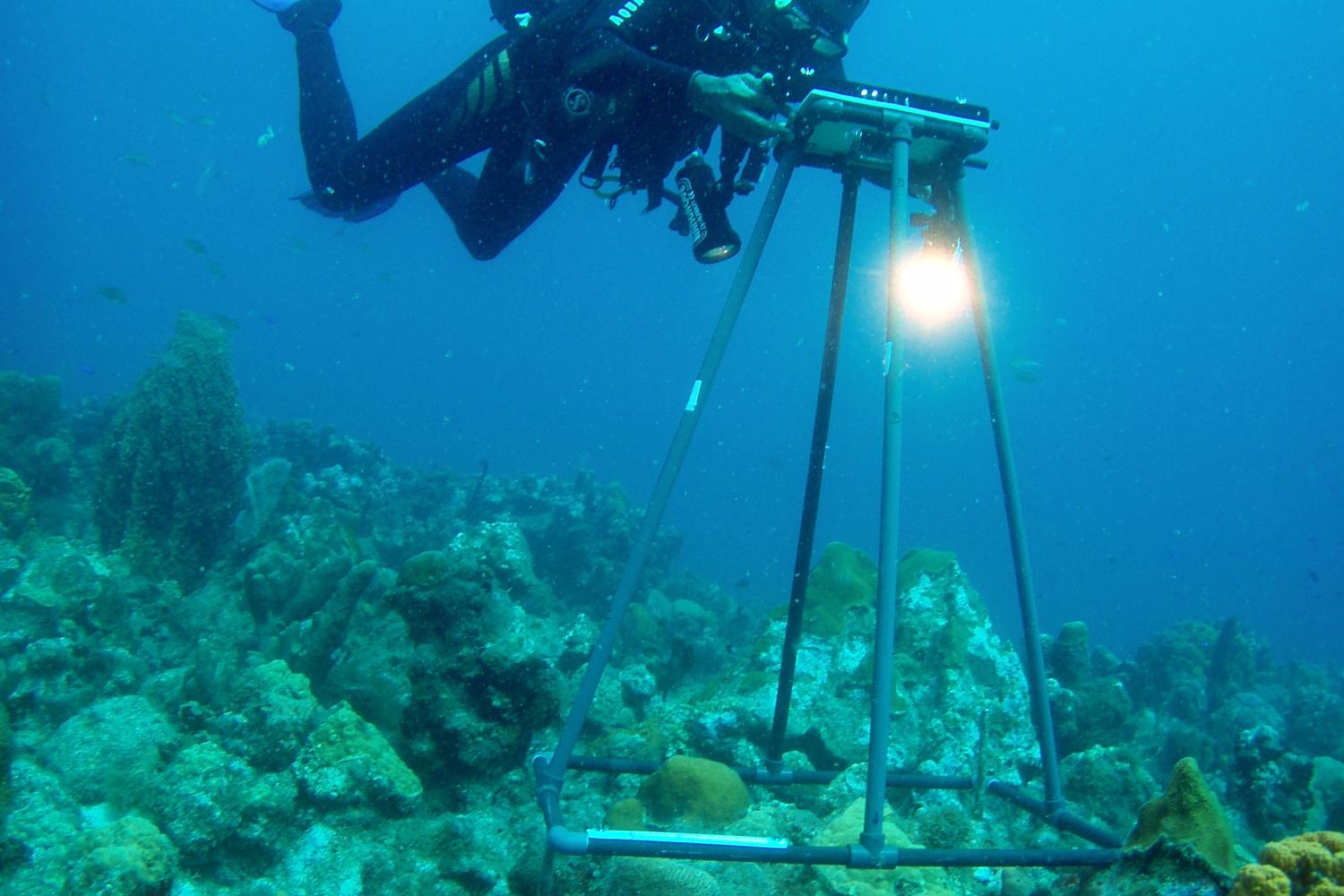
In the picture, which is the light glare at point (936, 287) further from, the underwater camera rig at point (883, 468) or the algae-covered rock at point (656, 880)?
the algae-covered rock at point (656, 880)

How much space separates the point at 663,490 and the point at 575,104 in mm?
2471

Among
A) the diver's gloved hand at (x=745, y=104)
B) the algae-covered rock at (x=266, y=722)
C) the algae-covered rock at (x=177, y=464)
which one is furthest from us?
the algae-covered rock at (x=177, y=464)

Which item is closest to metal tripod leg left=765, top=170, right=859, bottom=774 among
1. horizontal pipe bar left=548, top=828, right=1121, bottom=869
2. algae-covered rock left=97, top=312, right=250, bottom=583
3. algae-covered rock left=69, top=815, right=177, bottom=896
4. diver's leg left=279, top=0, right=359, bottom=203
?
horizontal pipe bar left=548, top=828, right=1121, bottom=869

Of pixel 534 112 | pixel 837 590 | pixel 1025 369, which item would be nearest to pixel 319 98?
pixel 534 112

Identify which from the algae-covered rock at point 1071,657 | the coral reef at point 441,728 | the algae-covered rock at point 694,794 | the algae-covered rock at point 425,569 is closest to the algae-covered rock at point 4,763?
the coral reef at point 441,728

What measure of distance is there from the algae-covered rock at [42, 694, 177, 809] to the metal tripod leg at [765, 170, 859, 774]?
3021 millimetres

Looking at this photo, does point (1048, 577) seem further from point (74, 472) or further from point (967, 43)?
point (74, 472)

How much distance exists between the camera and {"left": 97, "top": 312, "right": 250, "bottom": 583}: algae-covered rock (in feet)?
27.6

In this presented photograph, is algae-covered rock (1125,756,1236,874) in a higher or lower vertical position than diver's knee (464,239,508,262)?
lower

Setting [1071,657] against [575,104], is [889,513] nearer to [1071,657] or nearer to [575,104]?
[575,104]

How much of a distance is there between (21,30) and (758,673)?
407 ft

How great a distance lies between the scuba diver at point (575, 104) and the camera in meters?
3.29

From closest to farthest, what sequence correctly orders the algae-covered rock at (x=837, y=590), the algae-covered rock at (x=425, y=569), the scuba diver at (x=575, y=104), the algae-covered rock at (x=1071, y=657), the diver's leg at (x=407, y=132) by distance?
the scuba diver at (x=575, y=104) < the diver's leg at (x=407, y=132) < the algae-covered rock at (x=425, y=569) < the algae-covered rock at (x=837, y=590) < the algae-covered rock at (x=1071, y=657)

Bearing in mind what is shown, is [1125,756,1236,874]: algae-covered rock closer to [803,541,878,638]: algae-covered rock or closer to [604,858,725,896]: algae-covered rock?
[604,858,725,896]: algae-covered rock
